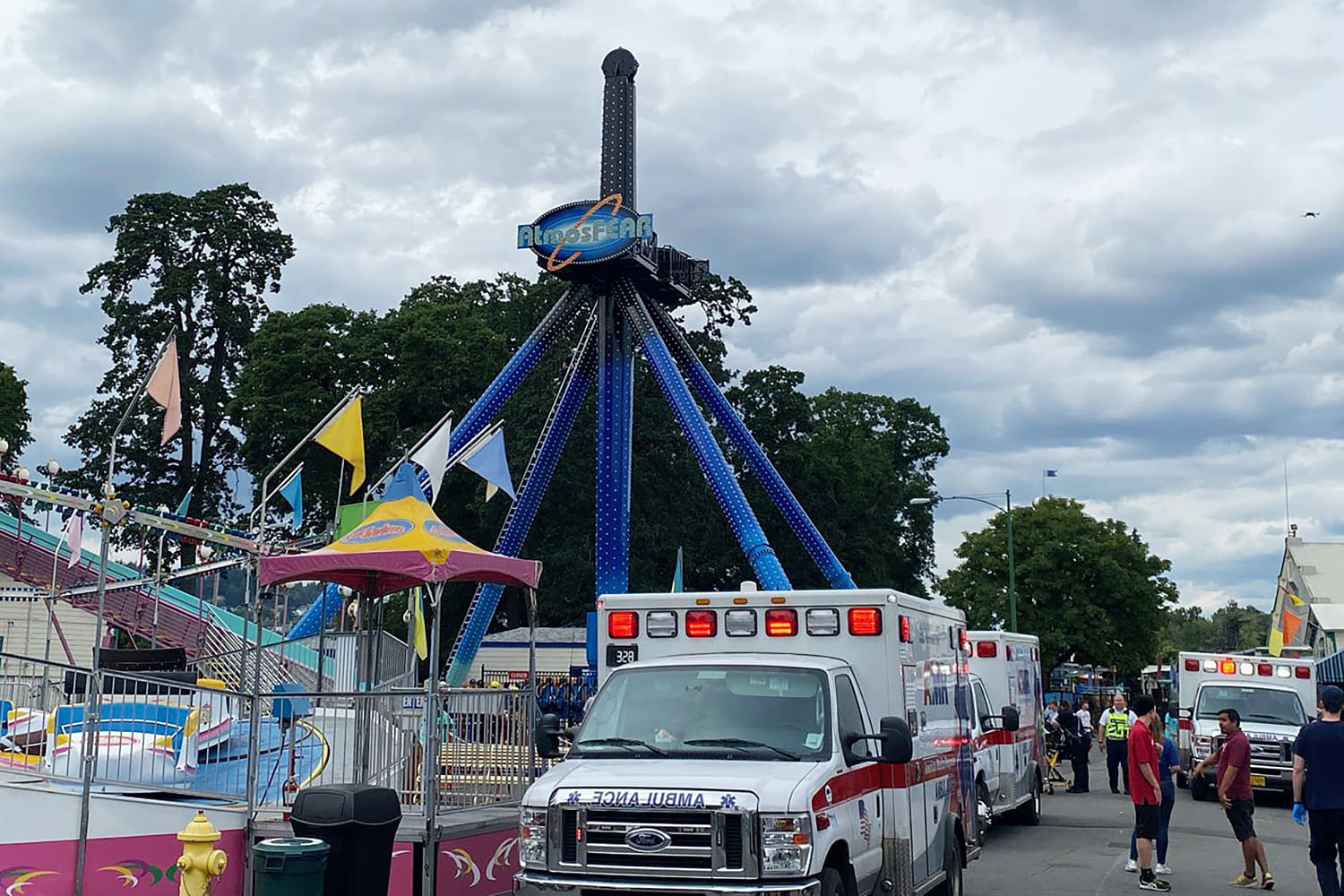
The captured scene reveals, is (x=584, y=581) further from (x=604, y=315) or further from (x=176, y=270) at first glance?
(x=176, y=270)

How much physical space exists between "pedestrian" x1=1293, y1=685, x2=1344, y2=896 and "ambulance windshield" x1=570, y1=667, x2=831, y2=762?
4.52 meters

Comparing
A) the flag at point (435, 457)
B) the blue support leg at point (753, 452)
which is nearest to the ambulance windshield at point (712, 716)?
the flag at point (435, 457)

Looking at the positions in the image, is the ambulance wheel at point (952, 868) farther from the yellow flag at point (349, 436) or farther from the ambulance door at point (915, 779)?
the yellow flag at point (349, 436)

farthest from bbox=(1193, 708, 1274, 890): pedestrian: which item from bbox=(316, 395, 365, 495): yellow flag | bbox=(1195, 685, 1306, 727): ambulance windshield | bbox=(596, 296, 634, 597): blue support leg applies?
bbox=(596, 296, 634, 597): blue support leg

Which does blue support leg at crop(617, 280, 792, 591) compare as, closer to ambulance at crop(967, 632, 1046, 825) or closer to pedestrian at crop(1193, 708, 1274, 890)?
ambulance at crop(967, 632, 1046, 825)

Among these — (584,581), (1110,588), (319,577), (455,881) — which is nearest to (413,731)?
(455,881)

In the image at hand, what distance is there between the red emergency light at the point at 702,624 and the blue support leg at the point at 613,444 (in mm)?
25258

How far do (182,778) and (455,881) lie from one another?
2405mm

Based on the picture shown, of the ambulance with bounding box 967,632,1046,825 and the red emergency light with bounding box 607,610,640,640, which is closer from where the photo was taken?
the red emergency light with bounding box 607,610,640,640

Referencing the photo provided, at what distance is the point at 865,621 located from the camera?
32.8ft

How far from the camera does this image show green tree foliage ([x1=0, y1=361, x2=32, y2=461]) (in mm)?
46688

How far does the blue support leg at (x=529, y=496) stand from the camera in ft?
120

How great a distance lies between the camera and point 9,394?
4766 centimetres

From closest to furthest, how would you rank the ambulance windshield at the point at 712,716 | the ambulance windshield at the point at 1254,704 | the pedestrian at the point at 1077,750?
the ambulance windshield at the point at 712,716 < the ambulance windshield at the point at 1254,704 < the pedestrian at the point at 1077,750
